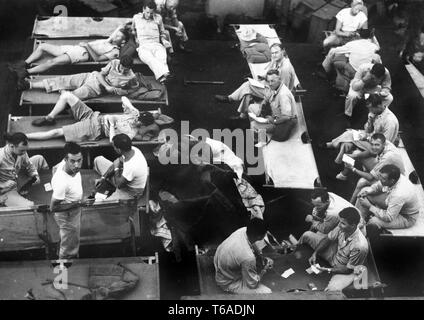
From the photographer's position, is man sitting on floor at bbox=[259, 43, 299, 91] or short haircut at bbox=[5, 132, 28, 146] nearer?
short haircut at bbox=[5, 132, 28, 146]

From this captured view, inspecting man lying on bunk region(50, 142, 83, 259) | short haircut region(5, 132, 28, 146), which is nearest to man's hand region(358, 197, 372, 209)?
man lying on bunk region(50, 142, 83, 259)

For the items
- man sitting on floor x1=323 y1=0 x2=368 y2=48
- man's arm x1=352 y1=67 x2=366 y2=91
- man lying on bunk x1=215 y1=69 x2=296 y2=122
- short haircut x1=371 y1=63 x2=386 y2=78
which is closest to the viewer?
man lying on bunk x1=215 y1=69 x2=296 y2=122

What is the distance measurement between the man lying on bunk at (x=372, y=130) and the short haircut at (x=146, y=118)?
3.05 meters

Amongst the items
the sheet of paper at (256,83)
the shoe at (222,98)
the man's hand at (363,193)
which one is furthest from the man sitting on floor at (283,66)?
the man's hand at (363,193)

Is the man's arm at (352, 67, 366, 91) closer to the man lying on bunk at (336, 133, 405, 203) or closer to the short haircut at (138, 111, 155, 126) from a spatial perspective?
the man lying on bunk at (336, 133, 405, 203)

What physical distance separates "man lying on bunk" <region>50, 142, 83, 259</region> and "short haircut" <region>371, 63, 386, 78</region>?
5.24 metres

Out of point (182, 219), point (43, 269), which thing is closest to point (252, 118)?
point (182, 219)

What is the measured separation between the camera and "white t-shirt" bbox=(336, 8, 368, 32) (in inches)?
477

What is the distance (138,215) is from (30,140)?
2.30 metres

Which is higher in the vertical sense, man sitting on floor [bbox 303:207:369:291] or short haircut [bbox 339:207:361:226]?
short haircut [bbox 339:207:361:226]

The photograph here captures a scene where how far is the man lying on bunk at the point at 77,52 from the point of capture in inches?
442

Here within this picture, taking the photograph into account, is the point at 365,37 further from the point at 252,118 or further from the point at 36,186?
the point at 36,186
